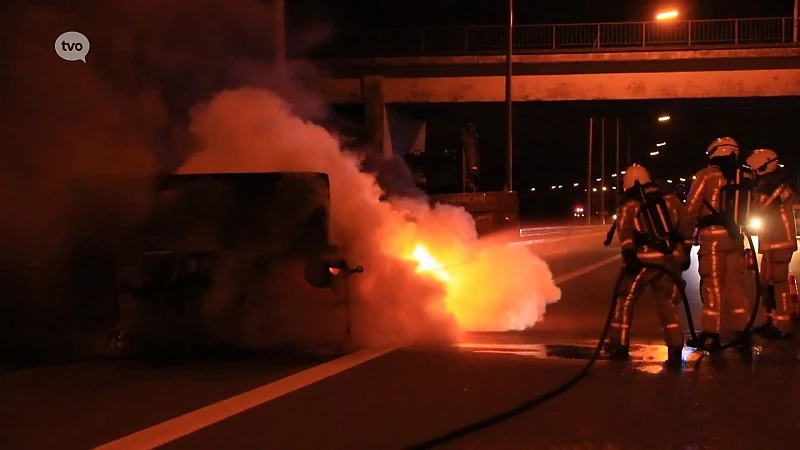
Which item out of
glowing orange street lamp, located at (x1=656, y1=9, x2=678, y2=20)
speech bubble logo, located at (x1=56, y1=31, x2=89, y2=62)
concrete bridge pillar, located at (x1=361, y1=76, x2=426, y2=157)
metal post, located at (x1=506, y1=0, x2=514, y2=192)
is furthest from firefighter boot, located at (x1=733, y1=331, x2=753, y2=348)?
glowing orange street lamp, located at (x1=656, y1=9, x2=678, y2=20)

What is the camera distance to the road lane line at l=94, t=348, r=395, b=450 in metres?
5.34

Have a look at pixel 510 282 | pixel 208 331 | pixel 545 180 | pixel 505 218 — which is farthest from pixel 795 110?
pixel 545 180

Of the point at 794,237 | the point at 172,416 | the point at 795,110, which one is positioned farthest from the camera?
the point at 795,110

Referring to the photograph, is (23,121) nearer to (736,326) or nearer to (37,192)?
(37,192)

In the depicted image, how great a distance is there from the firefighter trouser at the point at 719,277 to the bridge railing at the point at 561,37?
687 inches

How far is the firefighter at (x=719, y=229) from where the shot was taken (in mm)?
8125

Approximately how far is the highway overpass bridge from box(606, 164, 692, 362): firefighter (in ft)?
58.7

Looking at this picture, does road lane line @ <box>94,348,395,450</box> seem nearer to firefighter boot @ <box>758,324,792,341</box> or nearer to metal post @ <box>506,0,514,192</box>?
firefighter boot @ <box>758,324,792,341</box>

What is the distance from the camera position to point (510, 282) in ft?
38.8

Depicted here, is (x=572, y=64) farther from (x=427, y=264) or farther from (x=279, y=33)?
(x=427, y=264)

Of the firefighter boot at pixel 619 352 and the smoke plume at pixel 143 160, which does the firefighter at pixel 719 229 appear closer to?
the firefighter boot at pixel 619 352

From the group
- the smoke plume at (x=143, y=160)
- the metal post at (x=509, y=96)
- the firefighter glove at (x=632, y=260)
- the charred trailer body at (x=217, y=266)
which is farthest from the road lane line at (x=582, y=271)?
the charred trailer body at (x=217, y=266)

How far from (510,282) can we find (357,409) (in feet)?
19.9

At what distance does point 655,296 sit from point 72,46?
6.32m
